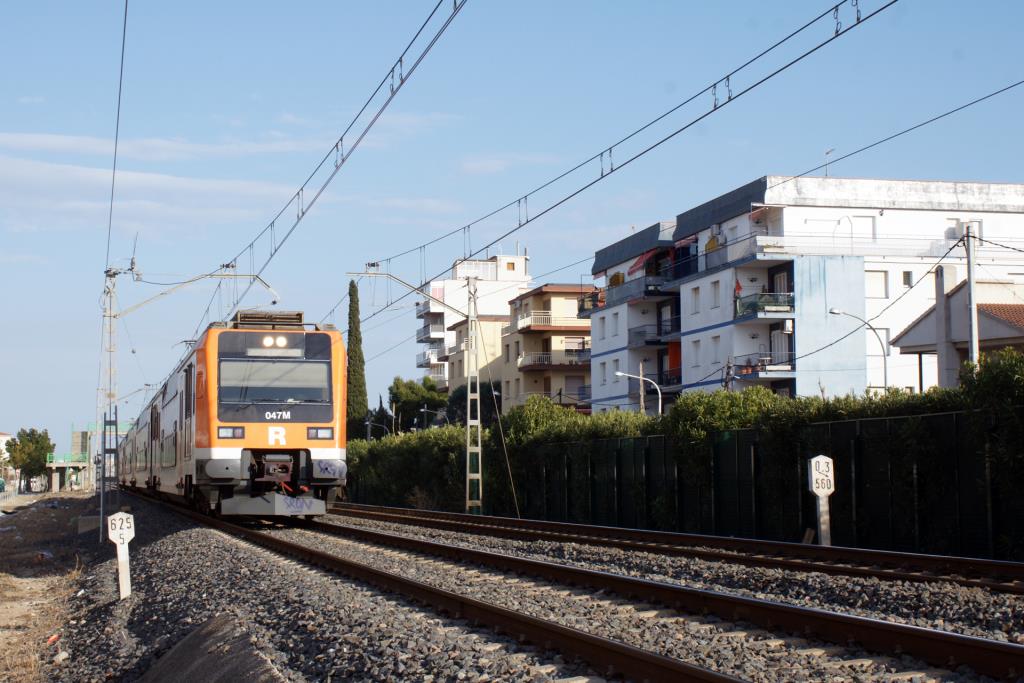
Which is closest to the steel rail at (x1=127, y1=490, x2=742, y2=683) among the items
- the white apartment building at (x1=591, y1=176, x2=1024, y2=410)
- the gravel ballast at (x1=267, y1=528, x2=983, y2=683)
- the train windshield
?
the gravel ballast at (x1=267, y1=528, x2=983, y2=683)

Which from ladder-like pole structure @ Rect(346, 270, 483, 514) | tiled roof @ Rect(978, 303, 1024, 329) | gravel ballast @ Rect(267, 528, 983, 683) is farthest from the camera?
tiled roof @ Rect(978, 303, 1024, 329)

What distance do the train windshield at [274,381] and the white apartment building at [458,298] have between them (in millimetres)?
78442

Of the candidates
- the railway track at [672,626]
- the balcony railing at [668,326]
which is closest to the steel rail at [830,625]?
the railway track at [672,626]

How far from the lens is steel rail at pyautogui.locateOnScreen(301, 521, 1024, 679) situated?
7332mm

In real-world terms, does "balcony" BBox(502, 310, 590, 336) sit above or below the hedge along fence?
above

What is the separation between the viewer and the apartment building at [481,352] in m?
93.3

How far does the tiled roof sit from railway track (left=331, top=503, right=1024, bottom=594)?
19.1 m

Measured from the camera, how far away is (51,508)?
55969 mm

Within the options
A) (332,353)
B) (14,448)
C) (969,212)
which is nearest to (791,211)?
(969,212)

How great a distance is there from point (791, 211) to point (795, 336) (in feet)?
18.8

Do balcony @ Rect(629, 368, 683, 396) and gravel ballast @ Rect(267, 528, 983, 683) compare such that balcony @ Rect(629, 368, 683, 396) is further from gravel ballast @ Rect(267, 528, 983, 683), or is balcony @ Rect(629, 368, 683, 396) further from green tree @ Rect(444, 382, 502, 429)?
gravel ballast @ Rect(267, 528, 983, 683)

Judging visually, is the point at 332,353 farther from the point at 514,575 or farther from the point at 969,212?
the point at 969,212

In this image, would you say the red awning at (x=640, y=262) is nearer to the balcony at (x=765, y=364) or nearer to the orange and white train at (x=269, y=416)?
the balcony at (x=765, y=364)

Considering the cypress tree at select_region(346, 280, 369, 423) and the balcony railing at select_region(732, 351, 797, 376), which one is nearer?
the balcony railing at select_region(732, 351, 797, 376)
